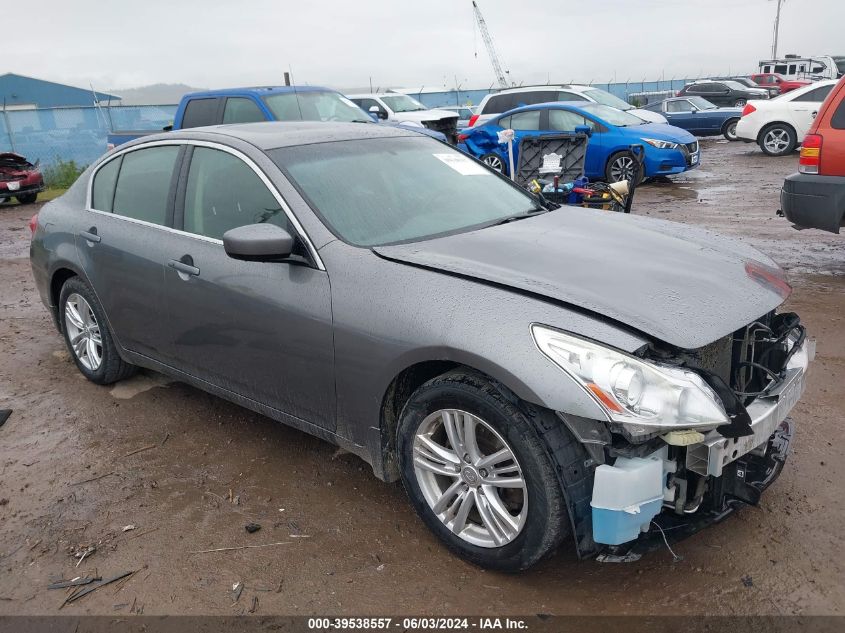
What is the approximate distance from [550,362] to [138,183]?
289cm

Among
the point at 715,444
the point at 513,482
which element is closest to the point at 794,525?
the point at 715,444

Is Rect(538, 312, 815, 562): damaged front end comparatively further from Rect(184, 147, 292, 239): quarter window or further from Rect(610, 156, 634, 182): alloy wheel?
Rect(610, 156, 634, 182): alloy wheel

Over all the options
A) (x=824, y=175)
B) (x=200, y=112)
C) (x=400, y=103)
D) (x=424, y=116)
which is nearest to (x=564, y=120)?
(x=424, y=116)

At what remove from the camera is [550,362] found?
2.44 m

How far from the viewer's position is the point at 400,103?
1944cm

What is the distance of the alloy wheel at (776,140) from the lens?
17.0 metres

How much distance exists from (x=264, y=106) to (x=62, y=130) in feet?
38.7

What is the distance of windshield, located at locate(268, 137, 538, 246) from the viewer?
3.32 meters

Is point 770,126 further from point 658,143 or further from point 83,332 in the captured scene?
point 83,332

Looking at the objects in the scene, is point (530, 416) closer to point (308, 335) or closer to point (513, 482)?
point (513, 482)

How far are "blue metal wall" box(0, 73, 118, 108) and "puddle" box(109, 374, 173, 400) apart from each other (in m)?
42.8

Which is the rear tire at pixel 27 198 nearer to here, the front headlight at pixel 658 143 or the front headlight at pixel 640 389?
the front headlight at pixel 658 143

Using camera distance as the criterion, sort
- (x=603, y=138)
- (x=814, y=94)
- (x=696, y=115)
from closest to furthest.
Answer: (x=603, y=138)
(x=814, y=94)
(x=696, y=115)

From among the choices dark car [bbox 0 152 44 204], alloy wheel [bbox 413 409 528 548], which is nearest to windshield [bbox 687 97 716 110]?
dark car [bbox 0 152 44 204]
